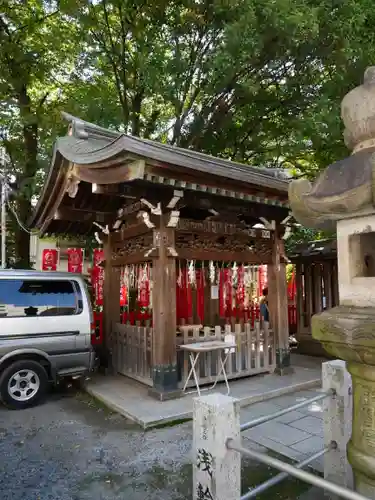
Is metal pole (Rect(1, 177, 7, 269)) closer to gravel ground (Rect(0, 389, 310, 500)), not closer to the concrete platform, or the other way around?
the concrete platform

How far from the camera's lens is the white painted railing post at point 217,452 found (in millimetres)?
2580

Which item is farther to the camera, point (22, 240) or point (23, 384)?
point (22, 240)

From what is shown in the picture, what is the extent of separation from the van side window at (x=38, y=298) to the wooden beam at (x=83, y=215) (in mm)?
1718

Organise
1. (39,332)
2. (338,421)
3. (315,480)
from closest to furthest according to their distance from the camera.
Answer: (315,480) < (338,421) < (39,332)

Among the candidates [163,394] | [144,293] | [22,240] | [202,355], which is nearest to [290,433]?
[163,394]

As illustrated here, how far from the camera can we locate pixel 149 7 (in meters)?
9.47

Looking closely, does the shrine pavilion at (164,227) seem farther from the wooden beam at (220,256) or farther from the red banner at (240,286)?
the red banner at (240,286)

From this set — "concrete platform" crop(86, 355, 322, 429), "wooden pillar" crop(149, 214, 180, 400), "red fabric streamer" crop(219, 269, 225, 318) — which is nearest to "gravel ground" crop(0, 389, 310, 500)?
"concrete platform" crop(86, 355, 322, 429)

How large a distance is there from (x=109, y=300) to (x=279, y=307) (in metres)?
3.59

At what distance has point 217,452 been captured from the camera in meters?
2.60

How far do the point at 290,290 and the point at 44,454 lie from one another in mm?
9179

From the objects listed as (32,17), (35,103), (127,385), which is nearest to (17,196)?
(35,103)

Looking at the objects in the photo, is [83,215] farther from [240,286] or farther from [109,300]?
[240,286]

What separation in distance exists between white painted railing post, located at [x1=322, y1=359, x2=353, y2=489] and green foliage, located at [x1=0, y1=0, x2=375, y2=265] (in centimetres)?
670
